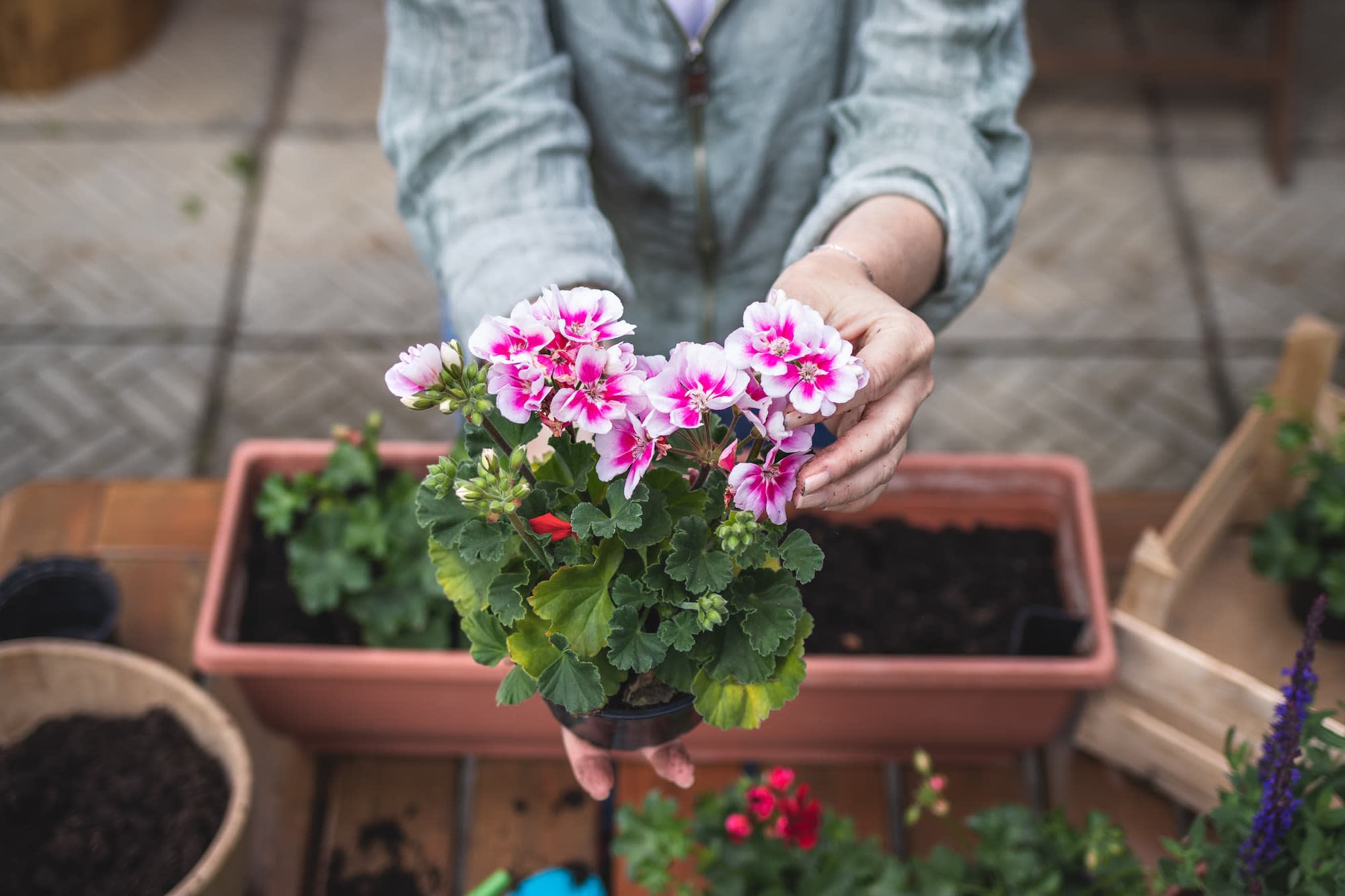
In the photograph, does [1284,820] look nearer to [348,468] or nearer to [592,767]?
[592,767]

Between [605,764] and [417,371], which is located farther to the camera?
[605,764]

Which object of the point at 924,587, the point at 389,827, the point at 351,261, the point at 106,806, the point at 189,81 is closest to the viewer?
the point at 106,806

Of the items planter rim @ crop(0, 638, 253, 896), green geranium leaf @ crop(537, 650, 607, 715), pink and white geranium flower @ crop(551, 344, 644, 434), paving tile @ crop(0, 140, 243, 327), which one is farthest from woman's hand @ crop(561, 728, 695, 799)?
paving tile @ crop(0, 140, 243, 327)

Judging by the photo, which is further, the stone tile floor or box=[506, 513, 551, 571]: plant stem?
the stone tile floor

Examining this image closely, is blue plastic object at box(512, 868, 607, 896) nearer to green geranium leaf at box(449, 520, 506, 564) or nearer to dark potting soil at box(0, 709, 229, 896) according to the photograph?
dark potting soil at box(0, 709, 229, 896)

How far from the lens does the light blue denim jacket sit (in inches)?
60.9

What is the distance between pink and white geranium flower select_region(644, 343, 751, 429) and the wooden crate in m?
1.11

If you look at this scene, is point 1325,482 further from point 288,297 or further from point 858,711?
point 288,297

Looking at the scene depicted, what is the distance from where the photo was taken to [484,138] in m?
1.59

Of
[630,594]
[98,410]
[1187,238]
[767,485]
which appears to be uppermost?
[767,485]

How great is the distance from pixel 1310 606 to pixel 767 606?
1363mm

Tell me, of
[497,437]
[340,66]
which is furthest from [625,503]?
[340,66]

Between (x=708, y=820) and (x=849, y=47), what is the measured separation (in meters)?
1.18

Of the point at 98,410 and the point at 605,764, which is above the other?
the point at 605,764
